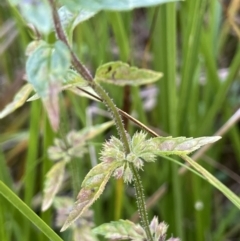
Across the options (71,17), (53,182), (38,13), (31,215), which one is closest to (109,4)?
(38,13)

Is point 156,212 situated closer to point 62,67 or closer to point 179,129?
point 179,129

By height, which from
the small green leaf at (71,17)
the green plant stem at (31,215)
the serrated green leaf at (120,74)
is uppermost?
the small green leaf at (71,17)

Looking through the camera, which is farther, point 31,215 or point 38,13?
point 31,215

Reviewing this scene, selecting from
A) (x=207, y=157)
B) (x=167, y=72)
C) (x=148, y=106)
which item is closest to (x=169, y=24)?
(x=167, y=72)

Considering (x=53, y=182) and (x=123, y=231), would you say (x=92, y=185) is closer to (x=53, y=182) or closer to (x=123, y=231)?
(x=123, y=231)

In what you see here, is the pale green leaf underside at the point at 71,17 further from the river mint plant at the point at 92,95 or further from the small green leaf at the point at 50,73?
the small green leaf at the point at 50,73

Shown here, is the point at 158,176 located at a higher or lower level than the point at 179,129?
lower

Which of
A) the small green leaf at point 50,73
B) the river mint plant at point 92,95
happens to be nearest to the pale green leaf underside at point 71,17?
the river mint plant at point 92,95
